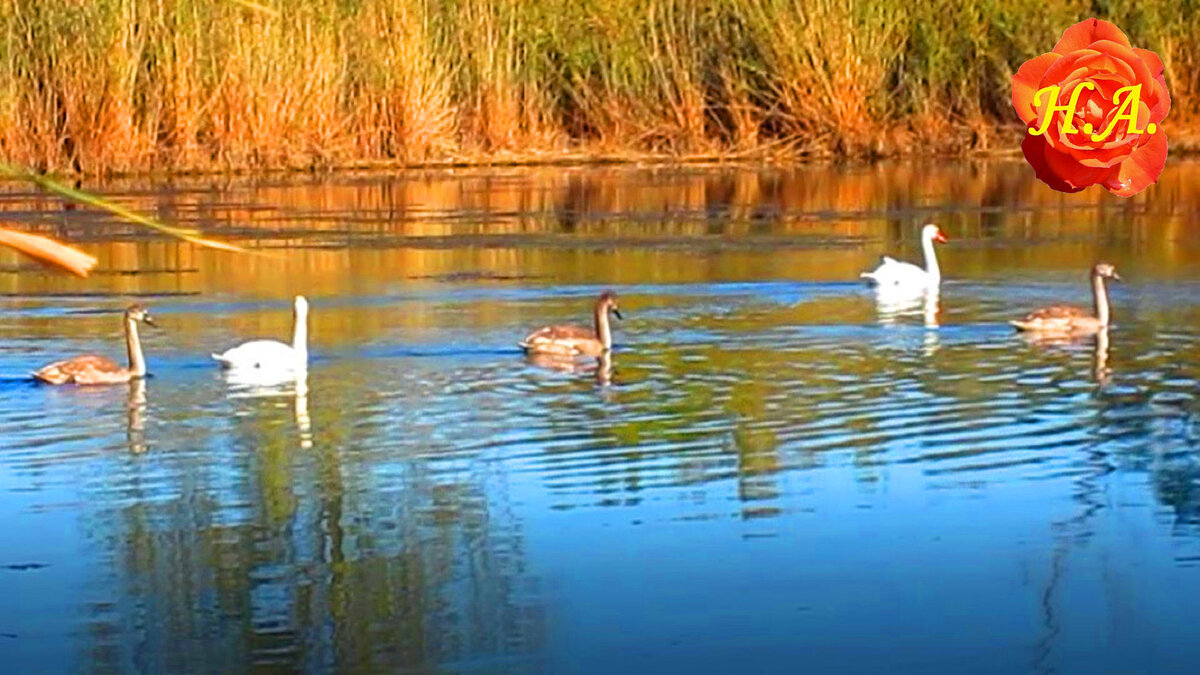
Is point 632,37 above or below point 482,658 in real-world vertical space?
above

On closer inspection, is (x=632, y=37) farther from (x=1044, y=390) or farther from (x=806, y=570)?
(x=806, y=570)

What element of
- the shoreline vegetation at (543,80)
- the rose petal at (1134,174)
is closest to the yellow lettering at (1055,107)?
the rose petal at (1134,174)

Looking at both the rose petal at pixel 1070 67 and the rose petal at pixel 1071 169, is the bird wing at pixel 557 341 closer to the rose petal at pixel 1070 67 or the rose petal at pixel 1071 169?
the rose petal at pixel 1070 67

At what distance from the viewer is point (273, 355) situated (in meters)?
11.4

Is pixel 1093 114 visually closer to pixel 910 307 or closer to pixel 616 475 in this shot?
pixel 910 307

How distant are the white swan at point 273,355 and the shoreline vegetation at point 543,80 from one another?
1334cm

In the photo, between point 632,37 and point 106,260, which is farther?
point 632,37

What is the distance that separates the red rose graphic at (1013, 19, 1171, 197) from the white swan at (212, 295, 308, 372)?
5.21 m

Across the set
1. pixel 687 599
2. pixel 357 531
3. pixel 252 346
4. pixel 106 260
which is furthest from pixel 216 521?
pixel 106 260

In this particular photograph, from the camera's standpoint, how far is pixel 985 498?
314 inches

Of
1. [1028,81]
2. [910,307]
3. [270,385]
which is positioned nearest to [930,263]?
[910,307]

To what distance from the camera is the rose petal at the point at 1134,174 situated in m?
21.4

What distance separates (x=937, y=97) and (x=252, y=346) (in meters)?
18.5

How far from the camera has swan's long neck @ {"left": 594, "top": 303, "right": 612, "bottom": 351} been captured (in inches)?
486
